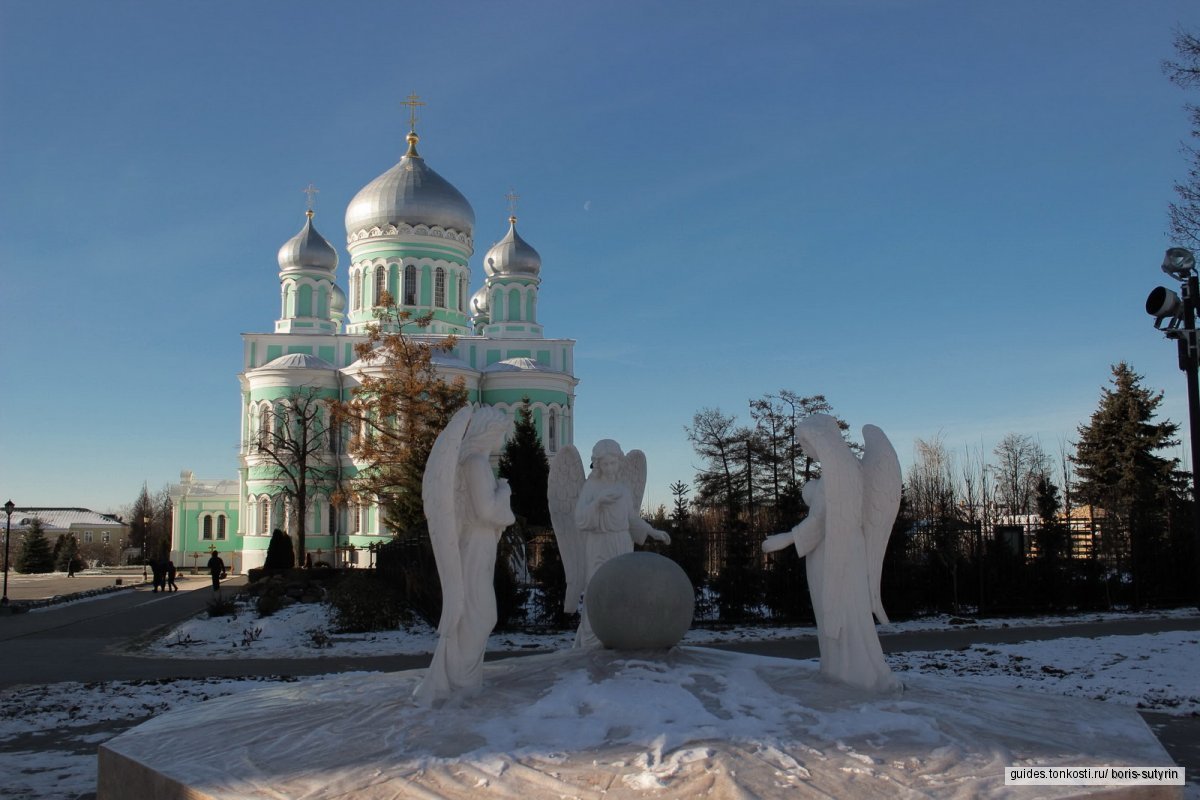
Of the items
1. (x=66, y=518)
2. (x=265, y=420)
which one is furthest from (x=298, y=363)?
(x=66, y=518)

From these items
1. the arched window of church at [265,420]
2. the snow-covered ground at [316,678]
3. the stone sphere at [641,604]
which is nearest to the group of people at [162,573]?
the arched window of church at [265,420]

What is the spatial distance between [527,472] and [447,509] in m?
31.4

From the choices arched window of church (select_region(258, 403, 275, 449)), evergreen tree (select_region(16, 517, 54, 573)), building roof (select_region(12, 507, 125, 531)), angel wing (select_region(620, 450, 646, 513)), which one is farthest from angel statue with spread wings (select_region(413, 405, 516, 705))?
building roof (select_region(12, 507, 125, 531))

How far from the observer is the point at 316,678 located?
460 inches

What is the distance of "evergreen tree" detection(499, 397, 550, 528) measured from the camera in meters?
35.6

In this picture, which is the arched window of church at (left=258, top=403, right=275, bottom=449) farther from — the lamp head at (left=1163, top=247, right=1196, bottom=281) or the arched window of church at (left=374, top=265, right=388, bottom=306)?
the lamp head at (left=1163, top=247, right=1196, bottom=281)

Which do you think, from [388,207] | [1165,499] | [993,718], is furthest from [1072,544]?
[388,207]

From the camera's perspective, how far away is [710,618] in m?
19.0

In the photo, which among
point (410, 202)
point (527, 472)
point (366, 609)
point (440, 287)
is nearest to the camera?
point (366, 609)

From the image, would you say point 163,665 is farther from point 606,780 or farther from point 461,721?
point 606,780

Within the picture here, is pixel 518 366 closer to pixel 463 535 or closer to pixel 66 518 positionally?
pixel 463 535

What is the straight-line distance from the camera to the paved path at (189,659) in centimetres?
1277

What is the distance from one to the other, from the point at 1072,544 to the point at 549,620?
11.7 meters

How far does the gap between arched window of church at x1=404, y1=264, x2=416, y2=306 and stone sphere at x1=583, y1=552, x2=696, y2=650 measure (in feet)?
137
